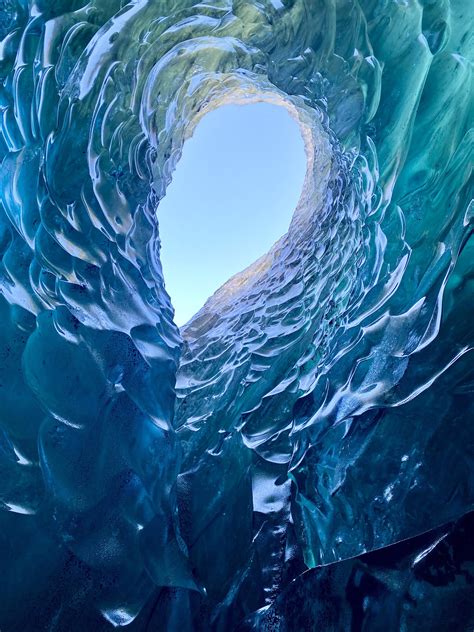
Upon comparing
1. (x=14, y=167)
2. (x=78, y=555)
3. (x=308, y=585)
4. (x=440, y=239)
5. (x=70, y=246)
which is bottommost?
(x=308, y=585)

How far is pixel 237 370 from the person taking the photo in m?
2.69

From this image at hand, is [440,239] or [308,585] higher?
[440,239]

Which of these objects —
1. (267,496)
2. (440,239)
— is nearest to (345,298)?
(440,239)

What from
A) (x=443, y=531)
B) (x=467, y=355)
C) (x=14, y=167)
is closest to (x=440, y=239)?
(x=467, y=355)

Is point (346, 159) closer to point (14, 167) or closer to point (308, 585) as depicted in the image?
point (14, 167)

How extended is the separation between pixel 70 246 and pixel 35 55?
0.72 m

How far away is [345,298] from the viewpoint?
7.54 feet

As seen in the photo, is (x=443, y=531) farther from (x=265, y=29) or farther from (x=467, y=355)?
(x=265, y=29)

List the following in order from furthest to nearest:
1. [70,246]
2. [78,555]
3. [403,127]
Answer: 1. [403,127]
2. [70,246]
3. [78,555]

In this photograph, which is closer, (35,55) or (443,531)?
(443,531)

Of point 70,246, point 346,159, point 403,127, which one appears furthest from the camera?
point 346,159

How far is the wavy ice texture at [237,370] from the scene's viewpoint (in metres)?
1.29

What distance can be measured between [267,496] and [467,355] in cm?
96

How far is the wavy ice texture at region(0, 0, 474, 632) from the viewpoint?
1.29m
